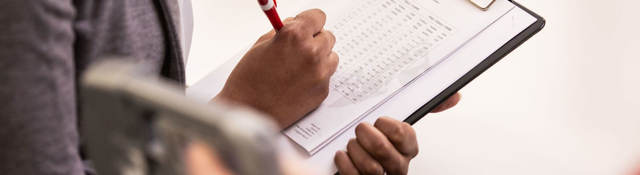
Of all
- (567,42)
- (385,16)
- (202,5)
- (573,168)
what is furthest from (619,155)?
(202,5)

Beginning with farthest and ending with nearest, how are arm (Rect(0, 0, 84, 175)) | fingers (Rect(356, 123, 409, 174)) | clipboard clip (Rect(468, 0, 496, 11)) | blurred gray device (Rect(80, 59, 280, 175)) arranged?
clipboard clip (Rect(468, 0, 496, 11)) < fingers (Rect(356, 123, 409, 174)) < arm (Rect(0, 0, 84, 175)) < blurred gray device (Rect(80, 59, 280, 175))

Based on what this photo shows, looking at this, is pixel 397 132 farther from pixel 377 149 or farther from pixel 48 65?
pixel 48 65

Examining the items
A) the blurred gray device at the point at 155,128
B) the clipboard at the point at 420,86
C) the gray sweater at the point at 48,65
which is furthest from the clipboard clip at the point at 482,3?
the blurred gray device at the point at 155,128

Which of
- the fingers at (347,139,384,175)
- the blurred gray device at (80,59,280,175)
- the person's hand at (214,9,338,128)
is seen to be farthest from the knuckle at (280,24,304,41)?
the blurred gray device at (80,59,280,175)

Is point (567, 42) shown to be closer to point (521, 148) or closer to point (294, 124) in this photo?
point (521, 148)

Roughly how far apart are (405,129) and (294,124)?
99 mm

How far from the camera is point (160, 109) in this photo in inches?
9.3

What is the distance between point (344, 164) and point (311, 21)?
0.42 ft

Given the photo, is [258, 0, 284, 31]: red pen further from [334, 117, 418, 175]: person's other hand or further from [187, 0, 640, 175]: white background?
[187, 0, 640, 175]: white background

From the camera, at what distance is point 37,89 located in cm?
43

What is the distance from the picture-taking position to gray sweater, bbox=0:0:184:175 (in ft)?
1.35

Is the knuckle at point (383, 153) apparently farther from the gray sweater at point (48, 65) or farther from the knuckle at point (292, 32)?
the gray sweater at point (48, 65)

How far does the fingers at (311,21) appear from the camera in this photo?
25.4 inches

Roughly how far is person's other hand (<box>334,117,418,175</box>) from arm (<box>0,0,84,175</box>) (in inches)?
9.3
